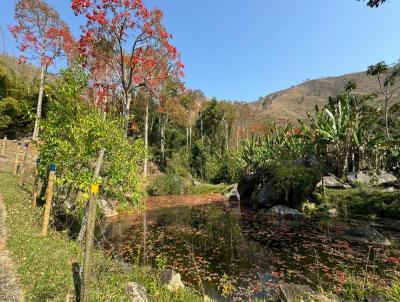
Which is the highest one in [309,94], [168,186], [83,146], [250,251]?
[309,94]

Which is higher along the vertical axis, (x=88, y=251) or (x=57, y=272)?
(x=88, y=251)

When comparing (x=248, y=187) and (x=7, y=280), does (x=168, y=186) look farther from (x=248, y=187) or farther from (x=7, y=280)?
(x=7, y=280)

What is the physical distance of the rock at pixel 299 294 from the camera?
6.29 metres

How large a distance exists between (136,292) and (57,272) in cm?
172

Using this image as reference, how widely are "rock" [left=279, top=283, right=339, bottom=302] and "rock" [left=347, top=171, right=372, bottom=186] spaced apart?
16.7 metres

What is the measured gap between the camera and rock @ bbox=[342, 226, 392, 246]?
12069 mm

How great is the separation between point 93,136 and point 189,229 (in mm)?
8018

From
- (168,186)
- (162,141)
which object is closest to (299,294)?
(168,186)

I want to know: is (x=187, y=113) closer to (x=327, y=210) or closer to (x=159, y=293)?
(x=327, y=210)

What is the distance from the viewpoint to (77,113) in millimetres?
10141

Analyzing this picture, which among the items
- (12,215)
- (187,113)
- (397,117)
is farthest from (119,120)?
(397,117)

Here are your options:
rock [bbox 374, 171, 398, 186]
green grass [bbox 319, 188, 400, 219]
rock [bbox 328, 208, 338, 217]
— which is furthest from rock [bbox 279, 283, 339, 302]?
rock [bbox 374, 171, 398, 186]

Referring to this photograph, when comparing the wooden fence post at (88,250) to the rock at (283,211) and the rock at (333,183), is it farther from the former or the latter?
the rock at (333,183)

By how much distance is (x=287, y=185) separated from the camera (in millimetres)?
21234
